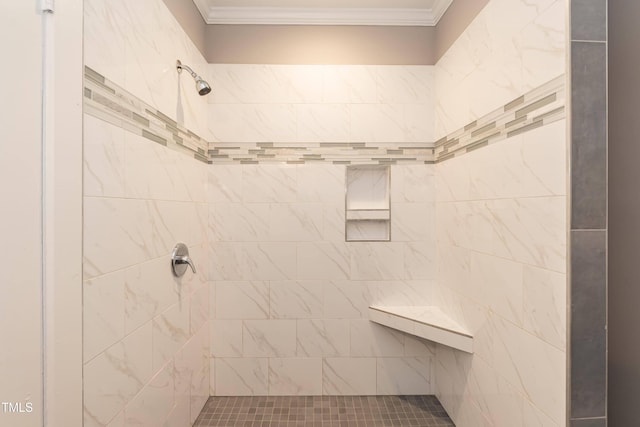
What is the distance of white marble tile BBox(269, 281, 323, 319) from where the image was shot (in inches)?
82.3

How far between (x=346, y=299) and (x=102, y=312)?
1.41 m

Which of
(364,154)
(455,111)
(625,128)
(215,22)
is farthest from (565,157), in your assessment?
(215,22)

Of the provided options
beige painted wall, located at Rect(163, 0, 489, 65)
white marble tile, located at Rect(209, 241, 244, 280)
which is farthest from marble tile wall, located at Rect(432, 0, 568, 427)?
white marble tile, located at Rect(209, 241, 244, 280)

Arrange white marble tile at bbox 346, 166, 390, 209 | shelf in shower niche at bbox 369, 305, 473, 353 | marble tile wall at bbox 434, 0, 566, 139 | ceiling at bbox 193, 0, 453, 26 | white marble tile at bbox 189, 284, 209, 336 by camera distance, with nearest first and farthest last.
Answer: marble tile wall at bbox 434, 0, 566, 139
shelf in shower niche at bbox 369, 305, 473, 353
white marble tile at bbox 189, 284, 209, 336
ceiling at bbox 193, 0, 453, 26
white marble tile at bbox 346, 166, 390, 209

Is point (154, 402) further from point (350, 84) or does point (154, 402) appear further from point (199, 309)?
point (350, 84)

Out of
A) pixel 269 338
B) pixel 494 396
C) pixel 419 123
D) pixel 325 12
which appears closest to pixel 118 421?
pixel 269 338

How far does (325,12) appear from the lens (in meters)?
2.06

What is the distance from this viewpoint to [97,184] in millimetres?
1014

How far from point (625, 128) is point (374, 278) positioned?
1457mm

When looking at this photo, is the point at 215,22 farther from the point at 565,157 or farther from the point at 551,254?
the point at 551,254

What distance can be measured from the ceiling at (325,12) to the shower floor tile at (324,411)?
8.15 feet

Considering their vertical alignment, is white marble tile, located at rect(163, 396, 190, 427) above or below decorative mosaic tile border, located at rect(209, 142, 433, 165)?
below

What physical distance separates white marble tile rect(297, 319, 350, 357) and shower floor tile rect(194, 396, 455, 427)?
0.96 ft

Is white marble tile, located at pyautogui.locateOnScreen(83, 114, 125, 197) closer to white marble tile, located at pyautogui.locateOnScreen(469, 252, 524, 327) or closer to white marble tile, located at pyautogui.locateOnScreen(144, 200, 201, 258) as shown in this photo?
white marble tile, located at pyautogui.locateOnScreen(144, 200, 201, 258)
